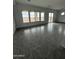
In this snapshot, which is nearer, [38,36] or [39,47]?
[39,47]

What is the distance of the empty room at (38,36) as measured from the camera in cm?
208

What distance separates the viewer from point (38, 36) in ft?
13.8

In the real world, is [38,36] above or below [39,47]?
above

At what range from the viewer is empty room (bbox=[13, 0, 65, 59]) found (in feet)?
6.83
